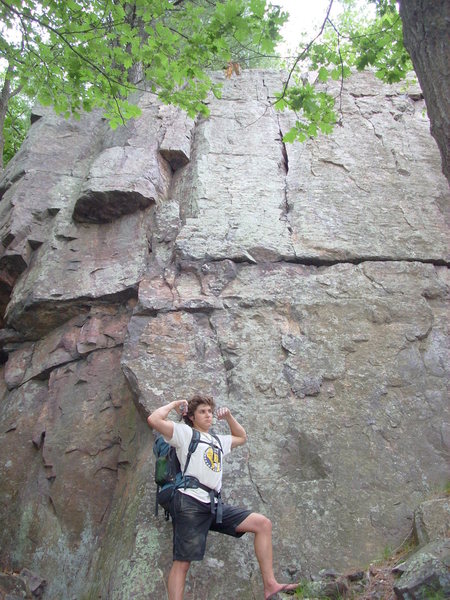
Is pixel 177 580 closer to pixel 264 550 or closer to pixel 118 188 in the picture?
pixel 264 550

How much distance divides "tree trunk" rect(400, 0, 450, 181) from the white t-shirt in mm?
2800

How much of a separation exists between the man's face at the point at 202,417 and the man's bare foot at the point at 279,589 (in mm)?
1341

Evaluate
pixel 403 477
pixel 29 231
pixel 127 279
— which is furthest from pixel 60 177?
pixel 403 477

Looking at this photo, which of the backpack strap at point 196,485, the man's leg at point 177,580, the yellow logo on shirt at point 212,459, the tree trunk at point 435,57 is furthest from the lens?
the yellow logo on shirt at point 212,459

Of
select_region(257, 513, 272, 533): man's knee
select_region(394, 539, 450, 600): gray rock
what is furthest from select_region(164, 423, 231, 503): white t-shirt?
select_region(394, 539, 450, 600): gray rock

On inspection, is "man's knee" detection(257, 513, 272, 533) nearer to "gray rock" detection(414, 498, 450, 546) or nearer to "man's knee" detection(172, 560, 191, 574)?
"man's knee" detection(172, 560, 191, 574)

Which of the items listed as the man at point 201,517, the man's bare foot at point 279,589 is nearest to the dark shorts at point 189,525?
the man at point 201,517

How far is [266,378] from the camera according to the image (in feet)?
20.7

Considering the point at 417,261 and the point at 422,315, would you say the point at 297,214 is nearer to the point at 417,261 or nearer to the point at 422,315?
the point at 417,261

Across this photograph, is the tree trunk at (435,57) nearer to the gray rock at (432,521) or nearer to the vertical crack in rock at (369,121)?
the gray rock at (432,521)

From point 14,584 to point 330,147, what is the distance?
7.60 meters

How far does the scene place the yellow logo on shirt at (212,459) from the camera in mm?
4543

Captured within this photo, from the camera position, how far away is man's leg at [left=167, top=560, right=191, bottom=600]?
4199 millimetres

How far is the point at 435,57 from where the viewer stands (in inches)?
155
